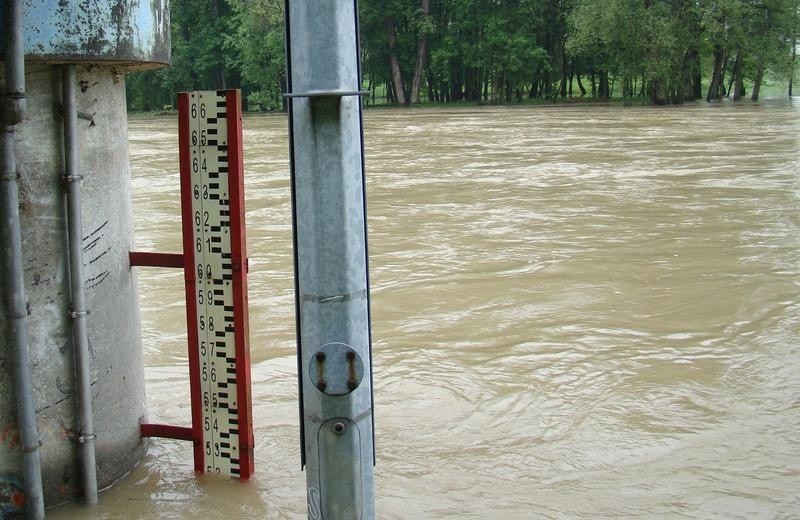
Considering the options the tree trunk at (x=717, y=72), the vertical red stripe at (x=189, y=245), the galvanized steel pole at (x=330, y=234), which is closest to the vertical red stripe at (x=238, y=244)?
the vertical red stripe at (x=189, y=245)

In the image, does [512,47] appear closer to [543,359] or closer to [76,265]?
[543,359]

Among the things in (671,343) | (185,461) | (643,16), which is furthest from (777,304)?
(643,16)

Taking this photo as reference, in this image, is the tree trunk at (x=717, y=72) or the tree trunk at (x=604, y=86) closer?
the tree trunk at (x=717, y=72)

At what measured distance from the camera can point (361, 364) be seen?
8.00 feet

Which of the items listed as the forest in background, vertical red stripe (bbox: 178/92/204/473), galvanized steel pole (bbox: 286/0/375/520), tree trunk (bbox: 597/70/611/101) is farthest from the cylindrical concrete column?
tree trunk (bbox: 597/70/611/101)

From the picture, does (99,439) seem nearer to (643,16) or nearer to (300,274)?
(300,274)

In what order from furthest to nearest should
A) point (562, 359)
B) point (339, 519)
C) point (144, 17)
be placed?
point (562, 359), point (144, 17), point (339, 519)

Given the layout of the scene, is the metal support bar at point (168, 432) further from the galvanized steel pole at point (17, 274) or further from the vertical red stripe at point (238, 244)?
the galvanized steel pole at point (17, 274)

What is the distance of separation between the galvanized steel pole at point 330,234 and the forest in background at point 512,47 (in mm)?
51961

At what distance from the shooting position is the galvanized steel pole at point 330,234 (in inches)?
91.2

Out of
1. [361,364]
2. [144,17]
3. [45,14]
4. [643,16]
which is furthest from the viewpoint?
[643,16]

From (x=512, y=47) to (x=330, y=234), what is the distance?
209 feet

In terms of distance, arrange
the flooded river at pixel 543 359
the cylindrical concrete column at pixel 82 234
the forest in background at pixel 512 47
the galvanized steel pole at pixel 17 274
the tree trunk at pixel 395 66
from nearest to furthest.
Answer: the galvanized steel pole at pixel 17 274 → the cylindrical concrete column at pixel 82 234 → the flooded river at pixel 543 359 → the forest in background at pixel 512 47 → the tree trunk at pixel 395 66

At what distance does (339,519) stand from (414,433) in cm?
244
